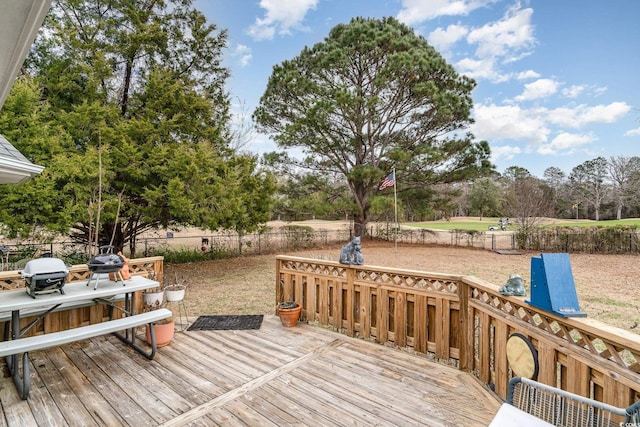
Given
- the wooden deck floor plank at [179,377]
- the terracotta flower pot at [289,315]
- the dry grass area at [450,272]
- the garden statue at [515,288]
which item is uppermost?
the garden statue at [515,288]

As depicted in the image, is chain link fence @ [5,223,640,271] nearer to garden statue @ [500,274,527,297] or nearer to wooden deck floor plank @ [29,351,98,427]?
wooden deck floor plank @ [29,351,98,427]

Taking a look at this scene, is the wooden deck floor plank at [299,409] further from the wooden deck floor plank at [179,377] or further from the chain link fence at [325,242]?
the chain link fence at [325,242]

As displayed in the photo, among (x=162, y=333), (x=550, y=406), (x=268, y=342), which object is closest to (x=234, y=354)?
(x=268, y=342)

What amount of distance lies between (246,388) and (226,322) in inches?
77.3

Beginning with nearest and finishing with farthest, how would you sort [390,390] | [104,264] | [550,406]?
[550,406] < [390,390] < [104,264]

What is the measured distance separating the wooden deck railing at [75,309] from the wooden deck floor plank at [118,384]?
0.30 meters

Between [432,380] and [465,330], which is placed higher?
[465,330]

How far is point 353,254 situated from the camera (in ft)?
12.4

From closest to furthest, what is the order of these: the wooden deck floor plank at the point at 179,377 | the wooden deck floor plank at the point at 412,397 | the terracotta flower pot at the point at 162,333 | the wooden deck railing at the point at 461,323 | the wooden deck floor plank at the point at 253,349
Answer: the wooden deck railing at the point at 461,323 → the wooden deck floor plank at the point at 412,397 → the wooden deck floor plank at the point at 179,377 → the wooden deck floor plank at the point at 253,349 → the terracotta flower pot at the point at 162,333

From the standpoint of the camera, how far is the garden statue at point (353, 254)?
3.76 metres

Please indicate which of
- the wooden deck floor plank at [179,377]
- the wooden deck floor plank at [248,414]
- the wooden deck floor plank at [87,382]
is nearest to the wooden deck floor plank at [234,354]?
the wooden deck floor plank at [179,377]

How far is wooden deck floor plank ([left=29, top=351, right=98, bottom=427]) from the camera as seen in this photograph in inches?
86.3

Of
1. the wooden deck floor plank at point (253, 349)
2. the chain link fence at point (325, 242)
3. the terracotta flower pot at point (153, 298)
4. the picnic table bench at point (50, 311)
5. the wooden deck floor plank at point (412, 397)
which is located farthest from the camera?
the chain link fence at point (325, 242)

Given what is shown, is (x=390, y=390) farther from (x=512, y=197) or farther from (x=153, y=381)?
(x=512, y=197)
